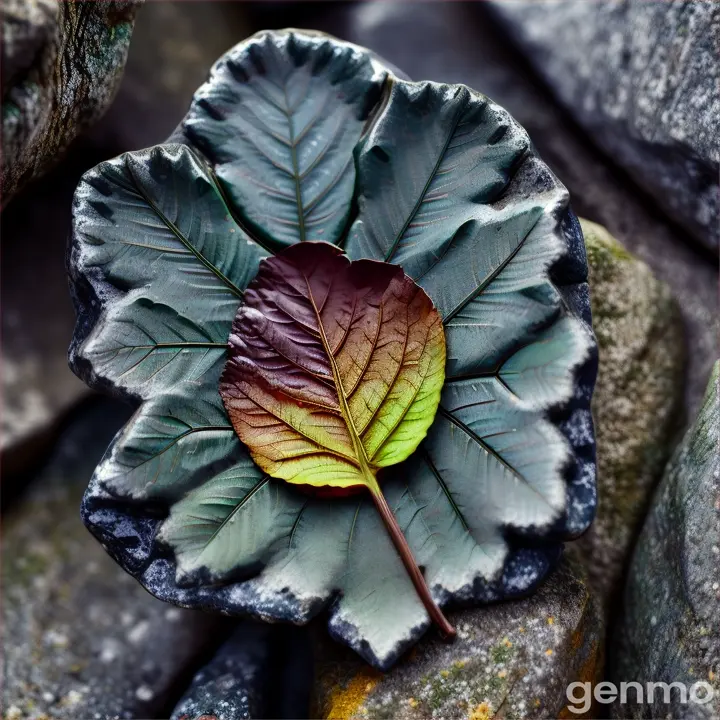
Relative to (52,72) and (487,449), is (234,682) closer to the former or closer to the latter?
Result: (487,449)

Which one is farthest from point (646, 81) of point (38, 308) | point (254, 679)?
point (38, 308)

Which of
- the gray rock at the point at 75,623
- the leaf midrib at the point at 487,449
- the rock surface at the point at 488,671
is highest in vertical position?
the leaf midrib at the point at 487,449

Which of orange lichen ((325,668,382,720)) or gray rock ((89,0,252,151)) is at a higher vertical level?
gray rock ((89,0,252,151))

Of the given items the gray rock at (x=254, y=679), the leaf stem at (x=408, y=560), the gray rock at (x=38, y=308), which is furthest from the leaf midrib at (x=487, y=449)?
the gray rock at (x=38, y=308)

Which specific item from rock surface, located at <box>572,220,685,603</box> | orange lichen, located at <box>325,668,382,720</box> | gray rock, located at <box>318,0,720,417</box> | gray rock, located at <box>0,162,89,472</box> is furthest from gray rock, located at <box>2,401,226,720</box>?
gray rock, located at <box>318,0,720,417</box>

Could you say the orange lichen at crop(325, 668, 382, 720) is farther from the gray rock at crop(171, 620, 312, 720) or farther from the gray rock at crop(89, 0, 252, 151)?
the gray rock at crop(89, 0, 252, 151)

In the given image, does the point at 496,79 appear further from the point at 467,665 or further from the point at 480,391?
the point at 467,665

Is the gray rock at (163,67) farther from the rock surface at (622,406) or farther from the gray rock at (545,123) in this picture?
the rock surface at (622,406)
